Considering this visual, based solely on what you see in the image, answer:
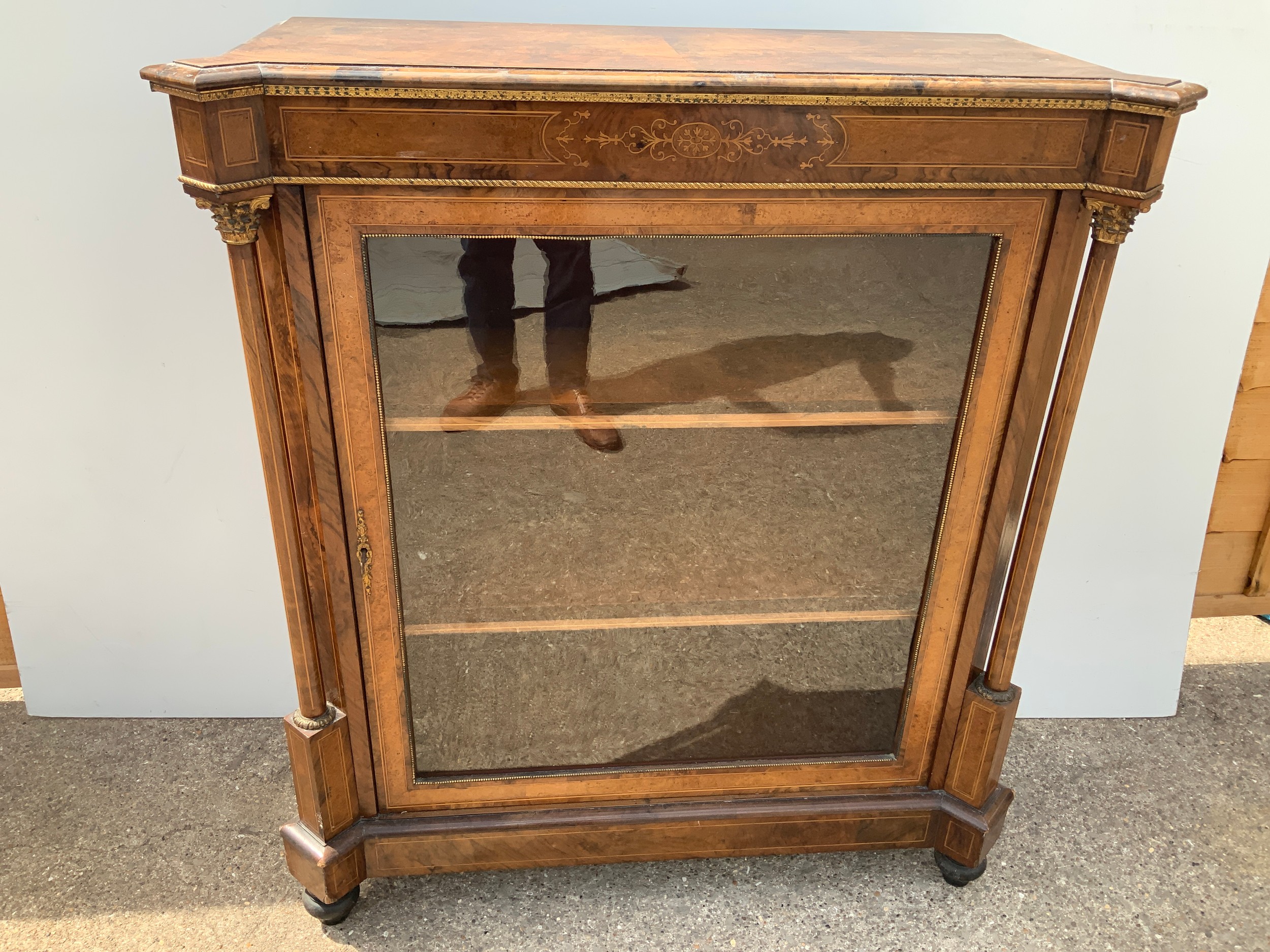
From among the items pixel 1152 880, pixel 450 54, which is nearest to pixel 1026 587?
pixel 1152 880

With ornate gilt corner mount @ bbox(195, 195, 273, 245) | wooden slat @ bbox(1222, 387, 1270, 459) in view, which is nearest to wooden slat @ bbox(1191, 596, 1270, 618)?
wooden slat @ bbox(1222, 387, 1270, 459)

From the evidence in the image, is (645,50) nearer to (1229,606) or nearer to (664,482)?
(664,482)

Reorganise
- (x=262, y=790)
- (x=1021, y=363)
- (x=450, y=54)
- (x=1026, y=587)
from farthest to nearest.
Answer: (x=262, y=790) < (x=1026, y=587) < (x=1021, y=363) < (x=450, y=54)

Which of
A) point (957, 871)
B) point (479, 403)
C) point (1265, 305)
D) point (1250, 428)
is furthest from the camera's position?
point (1250, 428)

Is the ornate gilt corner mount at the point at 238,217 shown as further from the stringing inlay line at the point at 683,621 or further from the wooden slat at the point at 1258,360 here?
the wooden slat at the point at 1258,360

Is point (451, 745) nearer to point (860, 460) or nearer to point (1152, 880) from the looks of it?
point (860, 460)

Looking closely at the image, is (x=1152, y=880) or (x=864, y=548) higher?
(x=864, y=548)

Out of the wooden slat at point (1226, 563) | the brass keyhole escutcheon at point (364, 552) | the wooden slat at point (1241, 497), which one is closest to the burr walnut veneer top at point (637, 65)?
the brass keyhole escutcheon at point (364, 552)

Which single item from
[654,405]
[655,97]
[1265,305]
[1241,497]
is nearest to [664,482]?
[654,405]

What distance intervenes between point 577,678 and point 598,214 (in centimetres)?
72

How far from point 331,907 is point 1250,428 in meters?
1.96

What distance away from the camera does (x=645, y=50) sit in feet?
3.86

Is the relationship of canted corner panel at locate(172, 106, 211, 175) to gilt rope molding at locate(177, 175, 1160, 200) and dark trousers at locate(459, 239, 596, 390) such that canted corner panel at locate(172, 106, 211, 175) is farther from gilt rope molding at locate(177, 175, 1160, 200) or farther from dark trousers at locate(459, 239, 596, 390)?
dark trousers at locate(459, 239, 596, 390)

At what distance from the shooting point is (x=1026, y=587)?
4.59 feet
